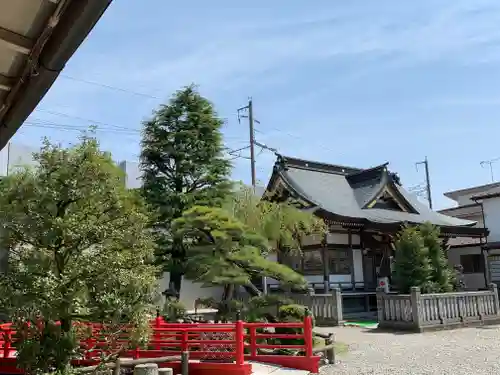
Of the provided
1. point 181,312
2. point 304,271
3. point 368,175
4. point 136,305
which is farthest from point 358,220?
point 136,305

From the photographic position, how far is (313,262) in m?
20.8

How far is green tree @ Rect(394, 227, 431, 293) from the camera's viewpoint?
15.7 metres

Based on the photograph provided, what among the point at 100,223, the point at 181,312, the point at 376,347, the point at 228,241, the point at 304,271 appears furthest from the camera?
the point at 304,271

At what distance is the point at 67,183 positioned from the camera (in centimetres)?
739

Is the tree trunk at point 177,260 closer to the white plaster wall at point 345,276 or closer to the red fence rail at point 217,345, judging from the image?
the red fence rail at point 217,345

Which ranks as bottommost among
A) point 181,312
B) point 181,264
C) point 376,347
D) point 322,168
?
point 376,347

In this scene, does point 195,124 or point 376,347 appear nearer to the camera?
point 376,347

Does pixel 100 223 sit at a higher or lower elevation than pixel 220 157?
lower

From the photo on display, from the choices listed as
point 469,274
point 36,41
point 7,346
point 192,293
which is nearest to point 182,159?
point 7,346

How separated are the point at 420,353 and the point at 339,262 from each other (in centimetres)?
1037

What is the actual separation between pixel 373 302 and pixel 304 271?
313 centimetres

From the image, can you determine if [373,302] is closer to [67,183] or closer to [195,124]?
[195,124]

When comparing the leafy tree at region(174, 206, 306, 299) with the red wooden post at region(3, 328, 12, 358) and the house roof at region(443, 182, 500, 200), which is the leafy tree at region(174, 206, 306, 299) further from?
the house roof at region(443, 182, 500, 200)

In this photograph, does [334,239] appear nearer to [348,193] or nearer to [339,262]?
[339,262]
